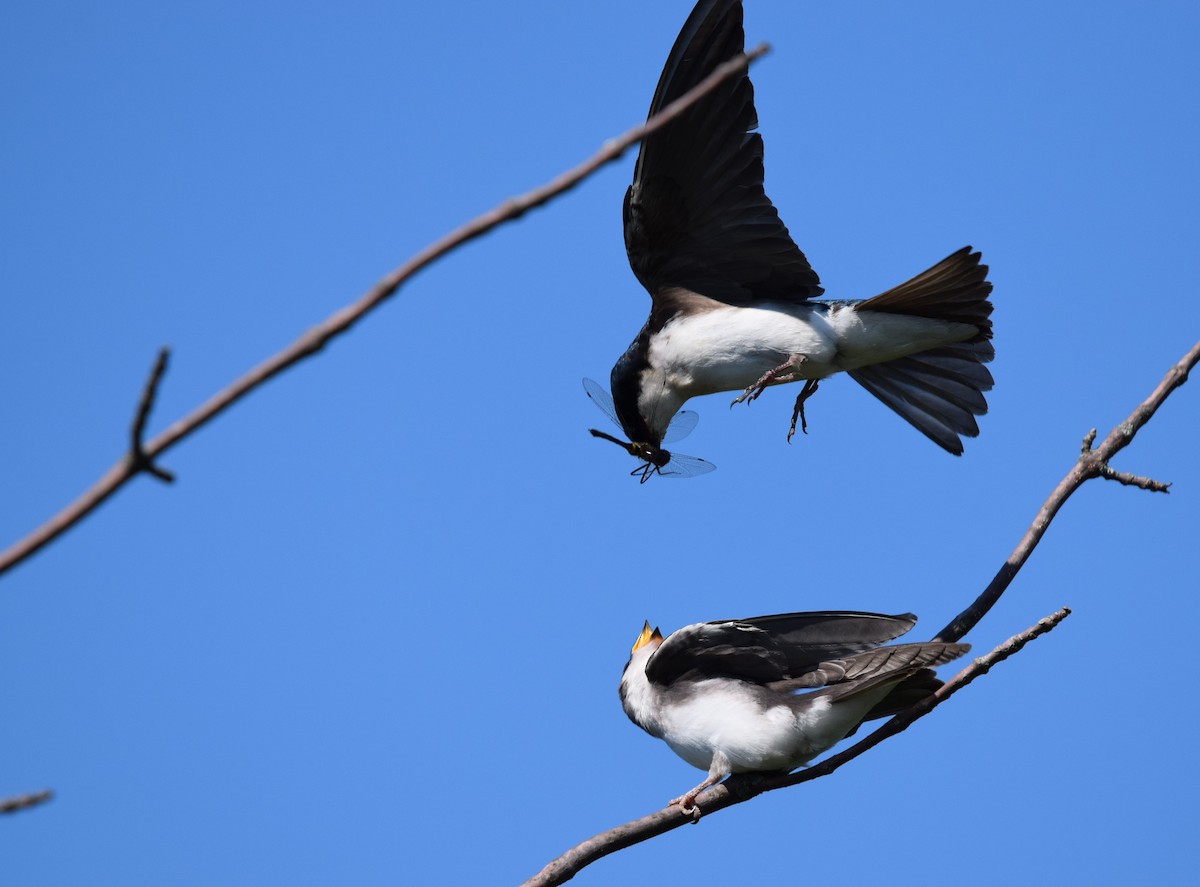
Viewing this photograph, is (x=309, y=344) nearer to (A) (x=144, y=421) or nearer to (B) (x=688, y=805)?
(A) (x=144, y=421)

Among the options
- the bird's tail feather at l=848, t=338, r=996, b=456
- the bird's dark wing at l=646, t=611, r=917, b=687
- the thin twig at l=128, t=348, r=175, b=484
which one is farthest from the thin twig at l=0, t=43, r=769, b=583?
the bird's tail feather at l=848, t=338, r=996, b=456

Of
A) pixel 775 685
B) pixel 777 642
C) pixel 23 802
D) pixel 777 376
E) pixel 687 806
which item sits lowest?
pixel 23 802

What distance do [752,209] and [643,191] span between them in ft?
1.83

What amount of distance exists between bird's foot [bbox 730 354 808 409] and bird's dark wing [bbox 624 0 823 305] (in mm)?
478

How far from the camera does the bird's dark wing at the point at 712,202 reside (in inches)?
241

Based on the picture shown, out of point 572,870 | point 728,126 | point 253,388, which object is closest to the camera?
point 253,388

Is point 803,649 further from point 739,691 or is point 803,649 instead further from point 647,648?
point 647,648

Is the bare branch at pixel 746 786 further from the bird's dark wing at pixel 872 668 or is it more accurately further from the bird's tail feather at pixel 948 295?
the bird's tail feather at pixel 948 295

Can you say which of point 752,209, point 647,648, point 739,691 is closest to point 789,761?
point 739,691

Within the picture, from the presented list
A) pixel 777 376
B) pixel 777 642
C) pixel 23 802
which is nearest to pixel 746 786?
pixel 777 642

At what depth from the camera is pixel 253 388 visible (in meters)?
1.22

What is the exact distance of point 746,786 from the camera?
5195 mm

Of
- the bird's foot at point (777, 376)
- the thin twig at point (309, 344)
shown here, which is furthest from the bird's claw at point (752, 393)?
the thin twig at point (309, 344)

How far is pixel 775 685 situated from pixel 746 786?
431mm
